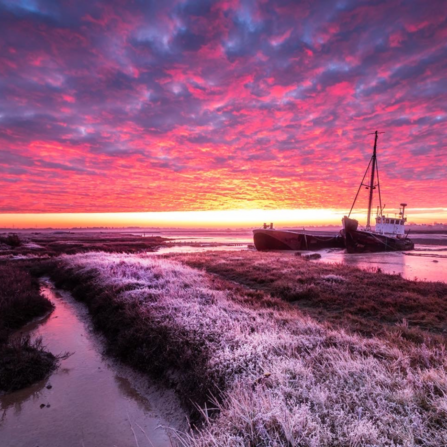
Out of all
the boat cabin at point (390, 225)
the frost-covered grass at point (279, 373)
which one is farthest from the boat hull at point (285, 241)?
the frost-covered grass at point (279, 373)

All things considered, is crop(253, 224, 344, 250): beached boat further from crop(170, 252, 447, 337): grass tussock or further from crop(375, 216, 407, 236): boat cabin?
crop(170, 252, 447, 337): grass tussock

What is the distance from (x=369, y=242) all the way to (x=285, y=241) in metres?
12.9

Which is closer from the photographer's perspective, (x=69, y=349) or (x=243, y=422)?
(x=243, y=422)

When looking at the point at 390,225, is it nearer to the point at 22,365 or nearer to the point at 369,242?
the point at 369,242

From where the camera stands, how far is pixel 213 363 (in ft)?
20.6

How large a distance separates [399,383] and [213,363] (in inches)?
142

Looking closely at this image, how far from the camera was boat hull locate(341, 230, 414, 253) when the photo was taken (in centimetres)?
4181

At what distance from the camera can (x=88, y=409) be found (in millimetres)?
6191

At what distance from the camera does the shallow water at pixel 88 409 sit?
17.5ft

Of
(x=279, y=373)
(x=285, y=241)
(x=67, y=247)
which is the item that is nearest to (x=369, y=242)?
(x=285, y=241)

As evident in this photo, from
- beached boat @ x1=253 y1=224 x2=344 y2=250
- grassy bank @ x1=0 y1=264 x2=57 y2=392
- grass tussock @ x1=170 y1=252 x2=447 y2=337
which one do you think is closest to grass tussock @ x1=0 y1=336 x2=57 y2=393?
grassy bank @ x1=0 y1=264 x2=57 y2=392

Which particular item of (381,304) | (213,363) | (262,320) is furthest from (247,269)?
(213,363)

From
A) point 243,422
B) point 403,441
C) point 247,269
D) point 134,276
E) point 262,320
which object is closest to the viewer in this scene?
point 403,441

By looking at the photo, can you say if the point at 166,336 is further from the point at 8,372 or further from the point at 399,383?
the point at 399,383
